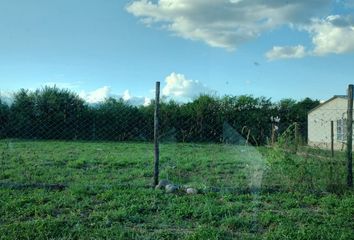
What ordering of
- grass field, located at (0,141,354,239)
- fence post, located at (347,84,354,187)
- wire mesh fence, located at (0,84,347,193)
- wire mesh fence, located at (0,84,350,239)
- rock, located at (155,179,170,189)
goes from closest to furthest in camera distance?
grass field, located at (0,141,354,239) < wire mesh fence, located at (0,84,350,239) < rock, located at (155,179,170,189) < fence post, located at (347,84,354,187) < wire mesh fence, located at (0,84,347,193)

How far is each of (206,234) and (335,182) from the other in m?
3.67

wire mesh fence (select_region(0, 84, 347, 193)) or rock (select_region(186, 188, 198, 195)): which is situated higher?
wire mesh fence (select_region(0, 84, 347, 193))

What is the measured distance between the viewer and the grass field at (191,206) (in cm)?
525

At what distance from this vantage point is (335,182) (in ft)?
25.5

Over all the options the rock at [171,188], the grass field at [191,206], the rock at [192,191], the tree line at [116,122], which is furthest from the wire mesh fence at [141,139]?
the rock at [192,191]

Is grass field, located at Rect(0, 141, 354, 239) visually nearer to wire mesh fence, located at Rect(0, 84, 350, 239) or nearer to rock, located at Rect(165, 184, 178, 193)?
wire mesh fence, located at Rect(0, 84, 350, 239)

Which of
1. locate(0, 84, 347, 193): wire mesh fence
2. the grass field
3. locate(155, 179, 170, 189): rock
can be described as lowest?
the grass field

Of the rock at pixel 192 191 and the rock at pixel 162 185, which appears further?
the rock at pixel 162 185

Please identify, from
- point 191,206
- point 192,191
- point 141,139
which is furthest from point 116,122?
point 191,206

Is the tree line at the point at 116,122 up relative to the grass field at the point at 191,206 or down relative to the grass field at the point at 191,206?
up

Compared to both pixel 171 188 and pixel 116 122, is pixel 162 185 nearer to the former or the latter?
pixel 171 188

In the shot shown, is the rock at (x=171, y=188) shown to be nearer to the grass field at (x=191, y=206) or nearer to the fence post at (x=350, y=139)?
the grass field at (x=191, y=206)

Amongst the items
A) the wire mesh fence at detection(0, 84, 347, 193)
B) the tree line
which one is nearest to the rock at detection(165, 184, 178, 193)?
the wire mesh fence at detection(0, 84, 347, 193)

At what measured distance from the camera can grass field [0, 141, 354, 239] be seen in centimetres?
525
